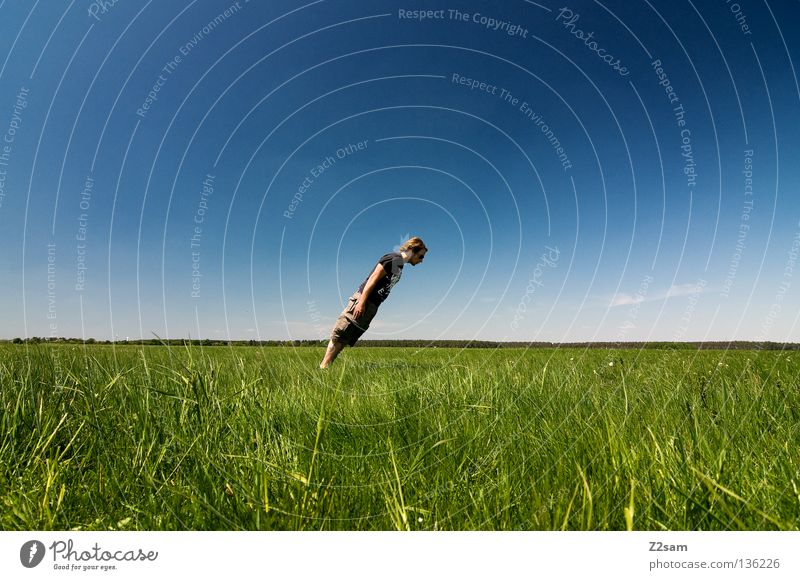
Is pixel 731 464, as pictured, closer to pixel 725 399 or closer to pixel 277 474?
pixel 725 399

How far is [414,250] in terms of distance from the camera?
8.20 m

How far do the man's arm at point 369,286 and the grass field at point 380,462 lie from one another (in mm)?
4680

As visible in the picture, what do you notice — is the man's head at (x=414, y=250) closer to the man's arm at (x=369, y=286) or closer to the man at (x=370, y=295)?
the man at (x=370, y=295)

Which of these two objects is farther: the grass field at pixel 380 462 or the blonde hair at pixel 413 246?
the blonde hair at pixel 413 246

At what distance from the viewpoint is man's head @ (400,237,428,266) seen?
320 inches
